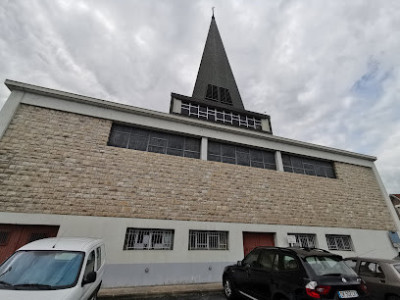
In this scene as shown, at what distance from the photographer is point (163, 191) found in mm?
8219

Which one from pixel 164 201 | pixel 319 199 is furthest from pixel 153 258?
pixel 319 199

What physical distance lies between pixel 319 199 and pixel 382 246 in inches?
189

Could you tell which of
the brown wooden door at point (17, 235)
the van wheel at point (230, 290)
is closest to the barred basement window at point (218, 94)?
the van wheel at point (230, 290)

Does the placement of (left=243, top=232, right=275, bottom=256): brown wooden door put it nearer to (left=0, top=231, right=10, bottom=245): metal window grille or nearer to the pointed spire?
(left=0, top=231, right=10, bottom=245): metal window grille

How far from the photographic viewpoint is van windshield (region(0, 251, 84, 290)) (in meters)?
2.92

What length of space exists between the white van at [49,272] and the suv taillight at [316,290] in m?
3.73

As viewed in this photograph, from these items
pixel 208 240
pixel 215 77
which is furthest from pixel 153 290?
pixel 215 77

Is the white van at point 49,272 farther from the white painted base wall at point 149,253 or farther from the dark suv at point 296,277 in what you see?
the dark suv at point 296,277

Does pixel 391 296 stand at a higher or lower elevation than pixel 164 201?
lower

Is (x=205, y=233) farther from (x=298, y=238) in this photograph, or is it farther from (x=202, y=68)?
(x=202, y=68)

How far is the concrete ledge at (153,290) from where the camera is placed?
5867 mm

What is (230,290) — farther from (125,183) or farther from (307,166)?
(307,166)

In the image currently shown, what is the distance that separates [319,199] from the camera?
1102 centimetres

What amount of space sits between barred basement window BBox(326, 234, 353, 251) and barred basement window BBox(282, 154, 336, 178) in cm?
372
